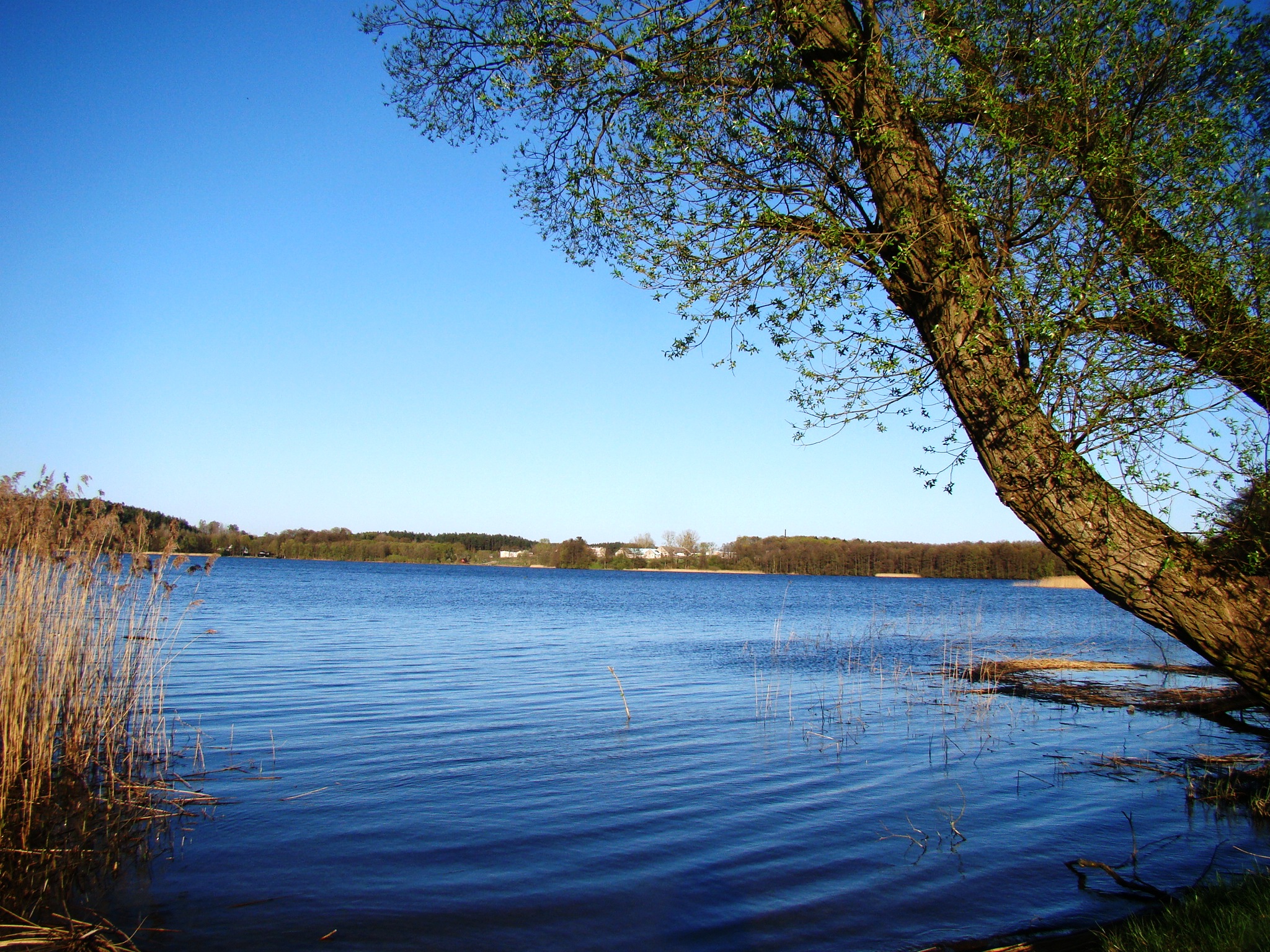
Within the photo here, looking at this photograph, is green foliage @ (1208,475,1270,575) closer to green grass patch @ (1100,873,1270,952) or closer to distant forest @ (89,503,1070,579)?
green grass patch @ (1100,873,1270,952)

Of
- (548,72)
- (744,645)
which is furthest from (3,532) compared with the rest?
(744,645)

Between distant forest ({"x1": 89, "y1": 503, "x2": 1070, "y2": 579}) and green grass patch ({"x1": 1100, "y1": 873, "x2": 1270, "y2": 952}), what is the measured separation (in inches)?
2988

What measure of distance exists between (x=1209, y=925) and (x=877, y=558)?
118 m

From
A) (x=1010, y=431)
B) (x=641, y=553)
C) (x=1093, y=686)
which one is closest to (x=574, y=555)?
(x=641, y=553)

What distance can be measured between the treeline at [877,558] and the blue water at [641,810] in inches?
3538

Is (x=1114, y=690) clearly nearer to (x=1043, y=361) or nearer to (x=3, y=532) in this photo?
(x=1043, y=361)

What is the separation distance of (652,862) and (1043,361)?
494 cm

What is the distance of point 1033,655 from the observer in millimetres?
22797

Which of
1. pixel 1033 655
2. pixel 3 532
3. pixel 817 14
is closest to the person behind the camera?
pixel 817 14

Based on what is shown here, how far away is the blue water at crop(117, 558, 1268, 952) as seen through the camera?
5.65m

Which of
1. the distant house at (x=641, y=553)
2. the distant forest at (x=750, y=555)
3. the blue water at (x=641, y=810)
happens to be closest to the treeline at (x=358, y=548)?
the distant forest at (x=750, y=555)

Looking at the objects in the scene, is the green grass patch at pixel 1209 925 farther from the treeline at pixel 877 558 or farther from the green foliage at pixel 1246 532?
the treeline at pixel 877 558

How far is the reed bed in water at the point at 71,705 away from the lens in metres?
6.19

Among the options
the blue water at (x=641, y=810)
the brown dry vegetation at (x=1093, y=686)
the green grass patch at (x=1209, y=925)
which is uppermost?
the green grass patch at (x=1209, y=925)
